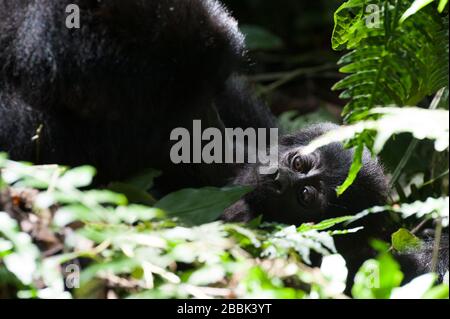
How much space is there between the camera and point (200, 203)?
1.98 metres

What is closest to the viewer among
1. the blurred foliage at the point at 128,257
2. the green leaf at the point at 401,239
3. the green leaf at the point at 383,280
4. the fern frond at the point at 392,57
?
the green leaf at the point at 383,280

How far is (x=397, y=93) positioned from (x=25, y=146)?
1108mm

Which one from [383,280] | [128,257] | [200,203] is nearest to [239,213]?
[200,203]

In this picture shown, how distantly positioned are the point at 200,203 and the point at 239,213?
67 centimetres

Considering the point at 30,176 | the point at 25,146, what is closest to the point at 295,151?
the point at 25,146

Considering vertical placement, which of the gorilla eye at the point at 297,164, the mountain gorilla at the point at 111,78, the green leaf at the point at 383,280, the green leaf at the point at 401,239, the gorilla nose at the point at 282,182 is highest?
the mountain gorilla at the point at 111,78

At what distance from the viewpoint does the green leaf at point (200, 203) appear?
1948 mm

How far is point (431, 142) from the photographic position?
10.6 feet

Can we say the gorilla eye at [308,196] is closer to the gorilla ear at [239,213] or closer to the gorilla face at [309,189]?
the gorilla face at [309,189]

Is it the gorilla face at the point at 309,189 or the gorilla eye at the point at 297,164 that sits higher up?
the gorilla eye at the point at 297,164

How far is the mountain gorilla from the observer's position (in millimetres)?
2178

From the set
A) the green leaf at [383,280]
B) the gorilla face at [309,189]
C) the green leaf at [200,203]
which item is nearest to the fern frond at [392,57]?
the green leaf at [200,203]

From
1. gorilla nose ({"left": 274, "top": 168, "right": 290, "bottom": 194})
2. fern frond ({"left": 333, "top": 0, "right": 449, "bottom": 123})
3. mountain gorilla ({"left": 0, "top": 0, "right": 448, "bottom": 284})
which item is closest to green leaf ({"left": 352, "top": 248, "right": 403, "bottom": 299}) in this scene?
fern frond ({"left": 333, "top": 0, "right": 449, "bottom": 123})
